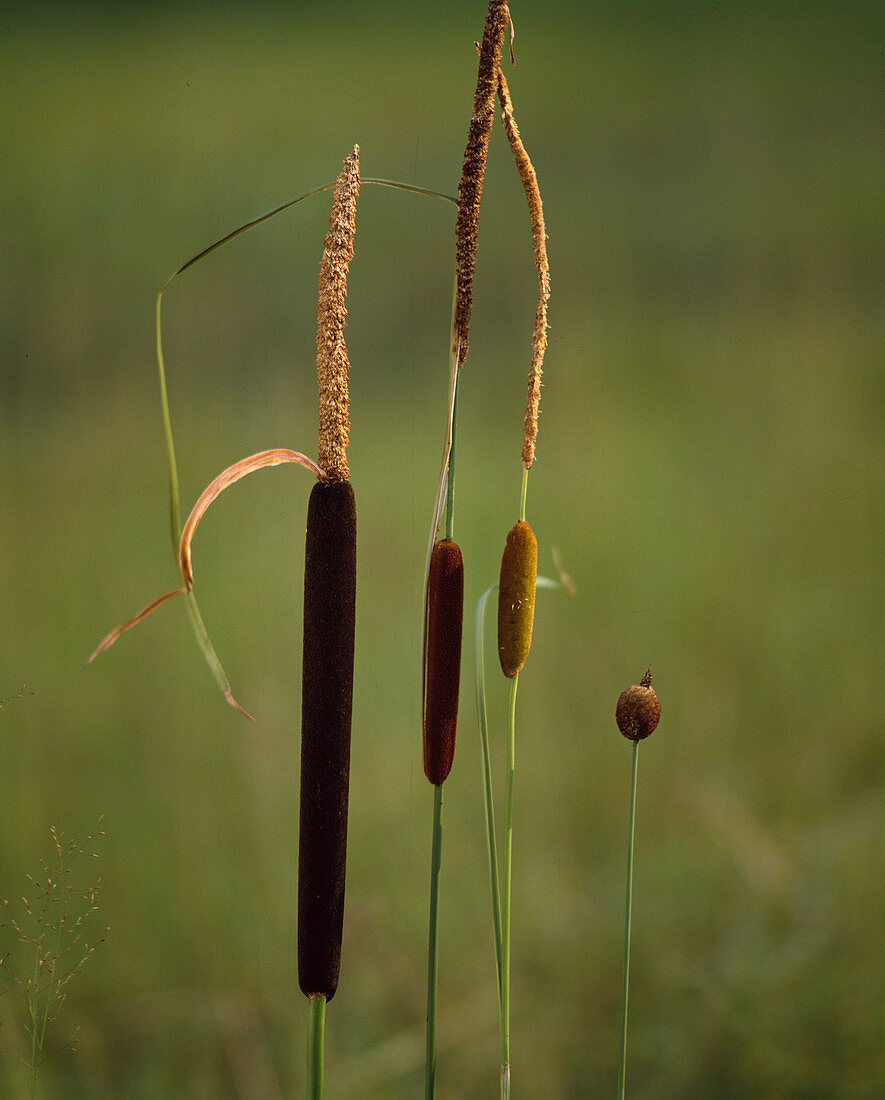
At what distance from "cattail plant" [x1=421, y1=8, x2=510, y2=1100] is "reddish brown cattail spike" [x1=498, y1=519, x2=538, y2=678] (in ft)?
0.12

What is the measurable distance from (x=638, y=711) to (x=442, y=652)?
0.14 meters

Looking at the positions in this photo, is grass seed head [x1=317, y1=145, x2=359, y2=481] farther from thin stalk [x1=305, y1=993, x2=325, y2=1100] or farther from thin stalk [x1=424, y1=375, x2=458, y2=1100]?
thin stalk [x1=305, y1=993, x2=325, y2=1100]

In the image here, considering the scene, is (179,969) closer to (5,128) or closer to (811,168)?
(5,128)

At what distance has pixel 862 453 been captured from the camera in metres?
0.88

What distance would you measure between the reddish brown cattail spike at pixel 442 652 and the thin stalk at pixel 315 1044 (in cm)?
15

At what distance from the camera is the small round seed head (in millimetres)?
598

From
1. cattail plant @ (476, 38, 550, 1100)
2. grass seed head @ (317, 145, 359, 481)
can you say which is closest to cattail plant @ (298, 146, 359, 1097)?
grass seed head @ (317, 145, 359, 481)

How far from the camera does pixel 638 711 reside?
1.96ft

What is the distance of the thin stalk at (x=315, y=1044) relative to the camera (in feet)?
1.72

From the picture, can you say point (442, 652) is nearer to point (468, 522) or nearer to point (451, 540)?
point (451, 540)

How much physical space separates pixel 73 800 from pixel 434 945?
404 mm

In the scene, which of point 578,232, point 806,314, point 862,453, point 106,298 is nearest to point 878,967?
point 862,453

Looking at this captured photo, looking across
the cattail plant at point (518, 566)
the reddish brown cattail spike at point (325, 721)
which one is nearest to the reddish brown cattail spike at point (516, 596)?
the cattail plant at point (518, 566)

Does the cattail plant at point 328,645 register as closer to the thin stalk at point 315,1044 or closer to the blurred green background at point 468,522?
the thin stalk at point 315,1044
